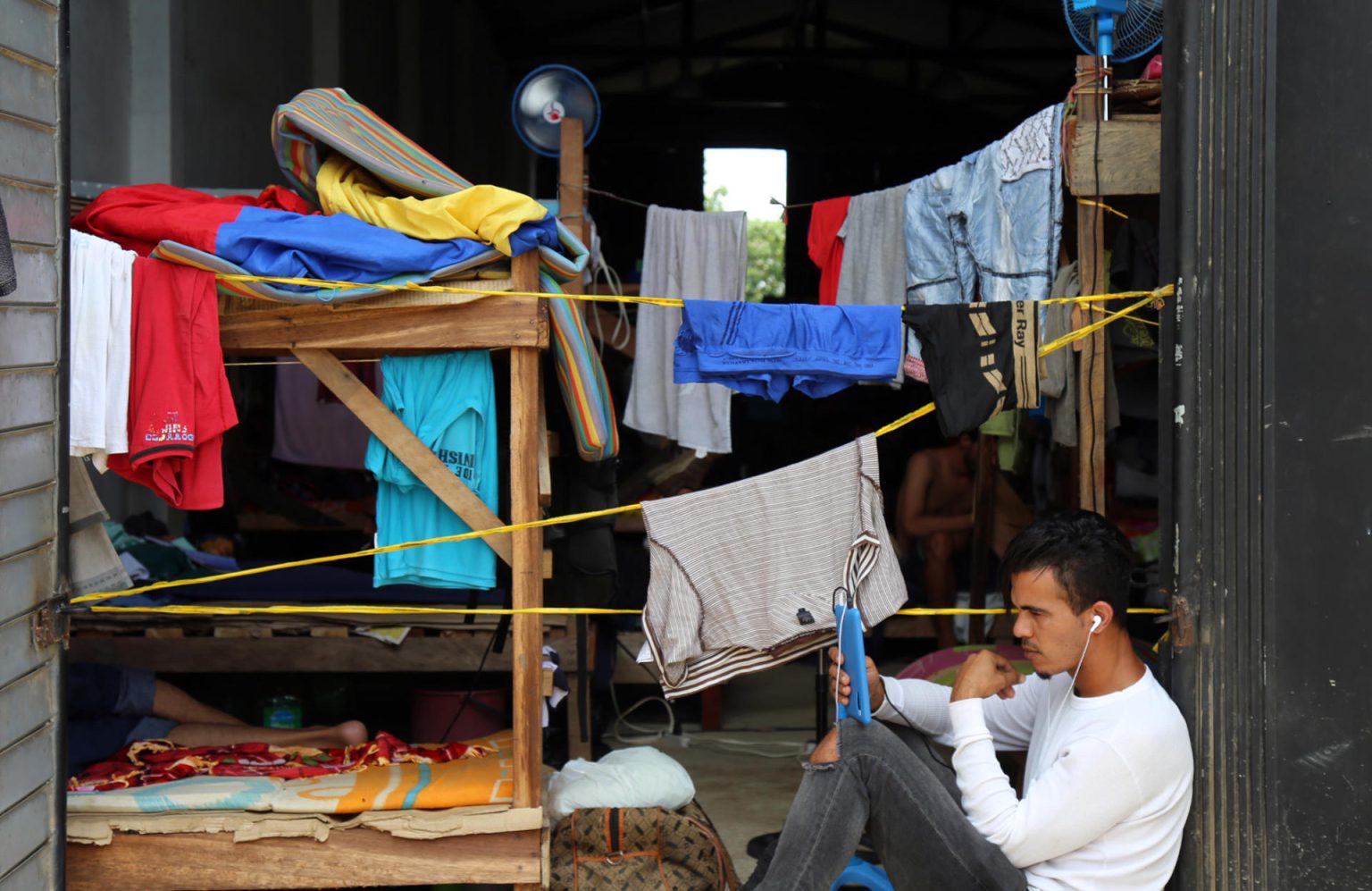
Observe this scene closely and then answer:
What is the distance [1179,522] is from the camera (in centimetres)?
343

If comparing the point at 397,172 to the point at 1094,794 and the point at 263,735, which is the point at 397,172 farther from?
the point at 1094,794

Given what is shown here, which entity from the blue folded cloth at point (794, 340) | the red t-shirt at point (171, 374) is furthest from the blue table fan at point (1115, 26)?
the red t-shirt at point (171, 374)

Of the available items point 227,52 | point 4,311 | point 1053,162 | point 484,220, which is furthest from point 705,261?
point 227,52

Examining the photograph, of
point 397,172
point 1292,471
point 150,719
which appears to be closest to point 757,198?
point 150,719

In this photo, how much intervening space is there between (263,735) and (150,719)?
1.33ft

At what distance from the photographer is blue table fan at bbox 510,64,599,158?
5.98 meters

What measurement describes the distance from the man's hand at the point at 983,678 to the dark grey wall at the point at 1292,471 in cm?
50

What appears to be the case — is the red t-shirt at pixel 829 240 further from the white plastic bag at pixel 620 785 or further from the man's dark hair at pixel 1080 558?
the man's dark hair at pixel 1080 558

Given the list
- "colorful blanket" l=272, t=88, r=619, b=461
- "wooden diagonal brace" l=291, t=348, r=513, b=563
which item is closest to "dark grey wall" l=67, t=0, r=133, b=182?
"colorful blanket" l=272, t=88, r=619, b=461

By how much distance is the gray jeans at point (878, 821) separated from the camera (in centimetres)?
322

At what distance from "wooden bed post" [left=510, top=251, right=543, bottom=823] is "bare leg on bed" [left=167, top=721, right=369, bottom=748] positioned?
1.12 m

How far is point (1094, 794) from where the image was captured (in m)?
3.10

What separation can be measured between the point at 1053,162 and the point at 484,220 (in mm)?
1975

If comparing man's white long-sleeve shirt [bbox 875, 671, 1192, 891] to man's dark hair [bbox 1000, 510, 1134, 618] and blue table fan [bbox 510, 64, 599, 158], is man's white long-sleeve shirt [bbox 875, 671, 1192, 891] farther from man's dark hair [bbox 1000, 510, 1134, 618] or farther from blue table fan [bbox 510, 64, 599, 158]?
blue table fan [bbox 510, 64, 599, 158]
